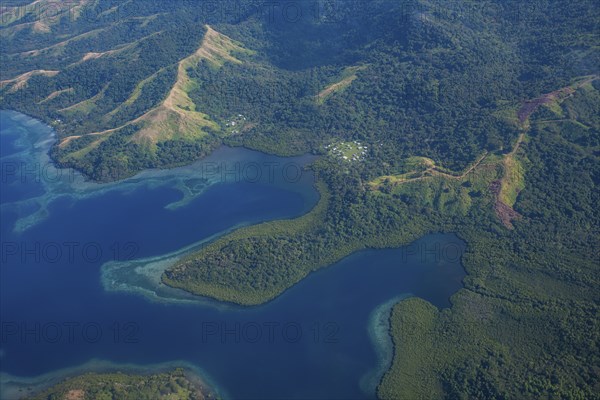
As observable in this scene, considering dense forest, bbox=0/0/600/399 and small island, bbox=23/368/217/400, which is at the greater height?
dense forest, bbox=0/0/600/399

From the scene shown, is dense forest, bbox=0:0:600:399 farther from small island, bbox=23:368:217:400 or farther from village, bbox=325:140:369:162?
small island, bbox=23:368:217:400

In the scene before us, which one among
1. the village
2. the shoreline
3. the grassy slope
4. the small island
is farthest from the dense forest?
the small island

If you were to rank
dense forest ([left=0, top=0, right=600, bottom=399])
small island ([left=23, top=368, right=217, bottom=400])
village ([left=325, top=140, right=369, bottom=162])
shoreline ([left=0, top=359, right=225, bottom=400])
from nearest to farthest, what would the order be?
small island ([left=23, top=368, right=217, bottom=400]) → shoreline ([left=0, top=359, right=225, bottom=400]) → dense forest ([left=0, top=0, right=600, bottom=399]) → village ([left=325, top=140, right=369, bottom=162])

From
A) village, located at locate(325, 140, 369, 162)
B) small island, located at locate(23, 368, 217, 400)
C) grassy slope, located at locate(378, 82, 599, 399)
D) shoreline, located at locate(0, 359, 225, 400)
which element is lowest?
shoreline, located at locate(0, 359, 225, 400)

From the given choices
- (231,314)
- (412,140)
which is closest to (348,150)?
(412,140)

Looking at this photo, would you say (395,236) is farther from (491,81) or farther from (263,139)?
(491,81)

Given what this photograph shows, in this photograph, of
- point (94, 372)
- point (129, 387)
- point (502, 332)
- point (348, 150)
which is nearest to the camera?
point (129, 387)

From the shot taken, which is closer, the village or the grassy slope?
the grassy slope

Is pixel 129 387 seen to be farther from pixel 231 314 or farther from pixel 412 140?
pixel 412 140

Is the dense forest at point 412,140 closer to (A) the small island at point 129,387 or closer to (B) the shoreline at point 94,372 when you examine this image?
(B) the shoreline at point 94,372
